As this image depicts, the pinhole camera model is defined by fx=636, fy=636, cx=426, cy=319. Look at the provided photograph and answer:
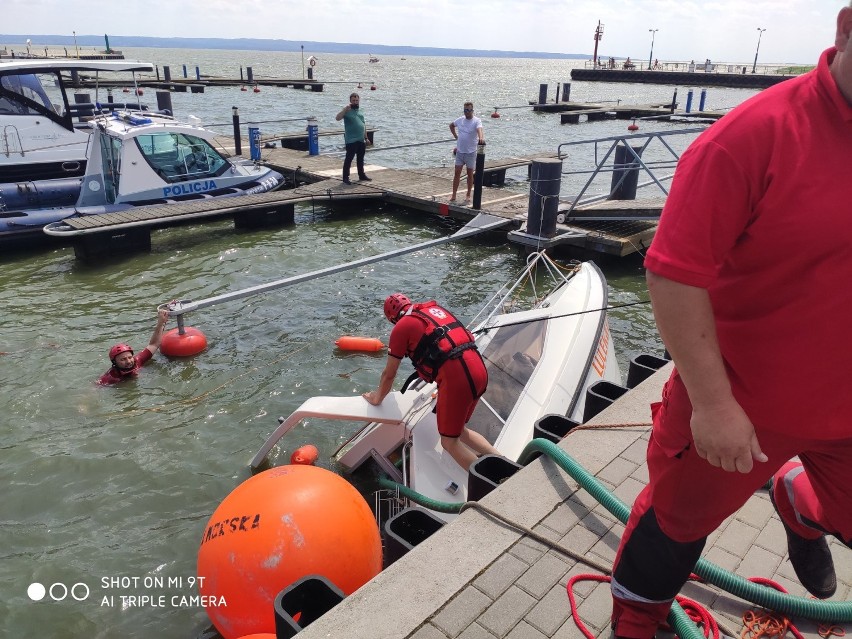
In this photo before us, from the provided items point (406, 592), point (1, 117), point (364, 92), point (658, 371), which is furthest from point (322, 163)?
point (364, 92)

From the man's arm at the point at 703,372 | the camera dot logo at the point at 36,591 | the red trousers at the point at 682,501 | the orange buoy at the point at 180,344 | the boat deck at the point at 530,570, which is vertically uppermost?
the man's arm at the point at 703,372

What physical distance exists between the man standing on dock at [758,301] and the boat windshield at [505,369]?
122 inches

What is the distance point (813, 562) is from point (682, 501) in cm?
108

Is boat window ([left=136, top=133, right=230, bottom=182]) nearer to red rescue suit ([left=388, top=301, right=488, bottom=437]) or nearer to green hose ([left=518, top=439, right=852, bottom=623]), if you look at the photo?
red rescue suit ([left=388, top=301, right=488, bottom=437])

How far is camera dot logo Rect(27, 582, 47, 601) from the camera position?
4500 mm

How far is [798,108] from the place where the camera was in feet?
5.21

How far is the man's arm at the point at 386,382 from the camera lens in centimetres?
484

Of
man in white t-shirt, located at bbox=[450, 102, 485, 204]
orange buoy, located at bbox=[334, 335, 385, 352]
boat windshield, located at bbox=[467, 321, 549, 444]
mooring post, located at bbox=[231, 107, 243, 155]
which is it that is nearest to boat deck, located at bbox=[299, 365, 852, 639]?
boat windshield, located at bbox=[467, 321, 549, 444]

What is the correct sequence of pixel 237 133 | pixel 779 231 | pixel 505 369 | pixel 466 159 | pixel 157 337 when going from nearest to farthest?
pixel 779 231
pixel 505 369
pixel 157 337
pixel 466 159
pixel 237 133

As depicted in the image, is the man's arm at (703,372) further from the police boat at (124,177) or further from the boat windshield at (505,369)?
the police boat at (124,177)

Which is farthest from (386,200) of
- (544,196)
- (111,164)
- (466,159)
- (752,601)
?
(752,601)

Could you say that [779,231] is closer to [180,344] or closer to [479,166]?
[180,344]

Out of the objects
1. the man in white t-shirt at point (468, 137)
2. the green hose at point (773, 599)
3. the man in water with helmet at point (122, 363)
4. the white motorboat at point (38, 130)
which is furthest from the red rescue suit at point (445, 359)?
the white motorboat at point (38, 130)

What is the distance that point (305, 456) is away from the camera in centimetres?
584
